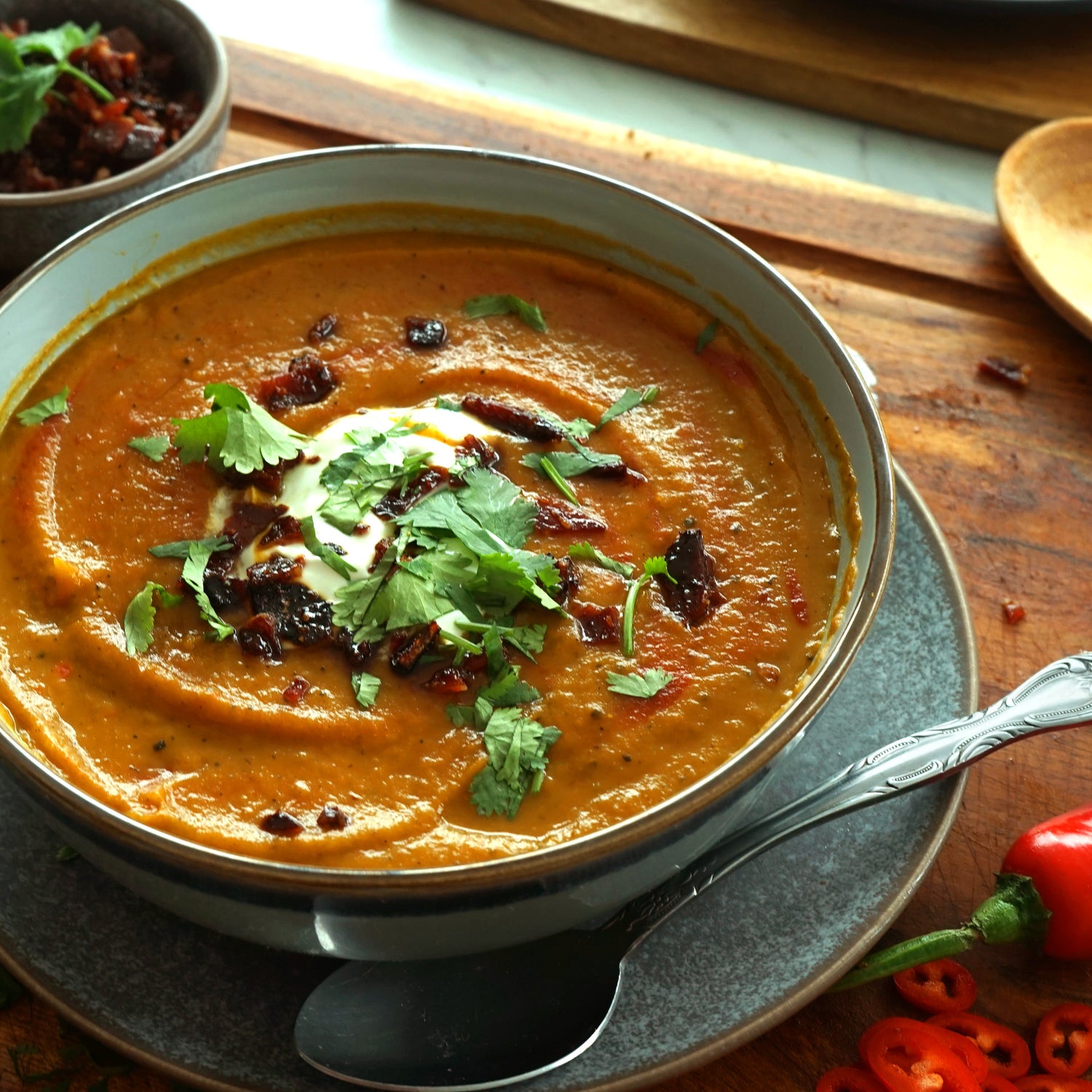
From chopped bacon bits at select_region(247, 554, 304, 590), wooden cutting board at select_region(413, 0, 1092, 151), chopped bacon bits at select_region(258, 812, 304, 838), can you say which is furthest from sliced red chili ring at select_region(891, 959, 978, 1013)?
wooden cutting board at select_region(413, 0, 1092, 151)

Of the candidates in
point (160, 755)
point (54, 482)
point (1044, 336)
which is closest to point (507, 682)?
point (160, 755)

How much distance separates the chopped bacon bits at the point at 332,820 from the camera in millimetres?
2250

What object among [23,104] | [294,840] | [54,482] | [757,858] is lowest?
[757,858]

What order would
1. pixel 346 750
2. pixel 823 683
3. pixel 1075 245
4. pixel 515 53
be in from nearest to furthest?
pixel 823 683
pixel 346 750
pixel 1075 245
pixel 515 53

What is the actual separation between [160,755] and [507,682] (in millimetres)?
627

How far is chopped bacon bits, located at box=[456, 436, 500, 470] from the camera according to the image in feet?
8.97

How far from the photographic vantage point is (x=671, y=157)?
400cm

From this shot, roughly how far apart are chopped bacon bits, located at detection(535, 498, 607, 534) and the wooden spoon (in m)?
1.67

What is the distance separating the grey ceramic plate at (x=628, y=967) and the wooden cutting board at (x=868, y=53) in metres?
2.91

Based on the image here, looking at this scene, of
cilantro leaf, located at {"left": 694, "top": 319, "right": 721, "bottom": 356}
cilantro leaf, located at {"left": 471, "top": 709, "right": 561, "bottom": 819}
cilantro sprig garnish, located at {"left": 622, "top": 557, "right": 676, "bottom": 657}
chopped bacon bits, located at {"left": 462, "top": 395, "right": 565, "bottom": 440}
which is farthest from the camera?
cilantro leaf, located at {"left": 694, "top": 319, "right": 721, "bottom": 356}

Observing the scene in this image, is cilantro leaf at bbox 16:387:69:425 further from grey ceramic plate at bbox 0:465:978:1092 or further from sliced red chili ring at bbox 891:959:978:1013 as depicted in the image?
sliced red chili ring at bbox 891:959:978:1013

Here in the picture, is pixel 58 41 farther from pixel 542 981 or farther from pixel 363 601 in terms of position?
pixel 542 981

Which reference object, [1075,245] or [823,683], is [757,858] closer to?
[823,683]

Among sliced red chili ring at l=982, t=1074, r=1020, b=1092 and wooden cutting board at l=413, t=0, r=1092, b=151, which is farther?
wooden cutting board at l=413, t=0, r=1092, b=151
